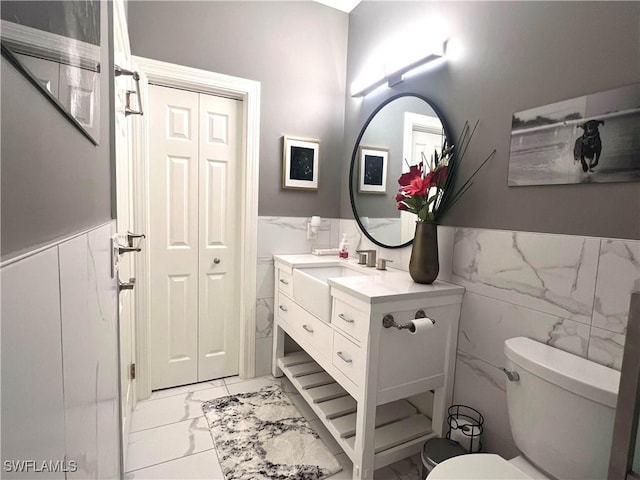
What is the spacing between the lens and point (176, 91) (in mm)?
2055

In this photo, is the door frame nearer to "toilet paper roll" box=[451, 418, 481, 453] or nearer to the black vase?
the black vase

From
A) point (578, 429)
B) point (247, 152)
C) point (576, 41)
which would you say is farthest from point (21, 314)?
point (247, 152)

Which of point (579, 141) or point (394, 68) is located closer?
point (579, 141)

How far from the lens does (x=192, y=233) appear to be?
218cm

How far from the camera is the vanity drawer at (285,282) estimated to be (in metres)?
2.06

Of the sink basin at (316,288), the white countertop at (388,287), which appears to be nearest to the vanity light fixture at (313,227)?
the sink basin at (316,288)

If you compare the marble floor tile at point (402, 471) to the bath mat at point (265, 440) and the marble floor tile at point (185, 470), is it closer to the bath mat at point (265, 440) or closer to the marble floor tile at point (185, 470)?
the bath mat at point (265, 440)

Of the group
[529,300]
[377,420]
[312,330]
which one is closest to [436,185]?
[529,300]

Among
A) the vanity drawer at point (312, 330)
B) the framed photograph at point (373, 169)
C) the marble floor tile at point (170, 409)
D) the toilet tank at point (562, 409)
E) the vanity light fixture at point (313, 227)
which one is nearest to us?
the toilet tank at point (562, 409)

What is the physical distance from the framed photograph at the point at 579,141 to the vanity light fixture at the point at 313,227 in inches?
52.5

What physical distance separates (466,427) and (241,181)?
6.40ft

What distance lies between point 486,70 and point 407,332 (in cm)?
122

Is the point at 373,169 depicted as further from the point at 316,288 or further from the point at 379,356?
the point at 379,356

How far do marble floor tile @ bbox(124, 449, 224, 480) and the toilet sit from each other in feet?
3.57
